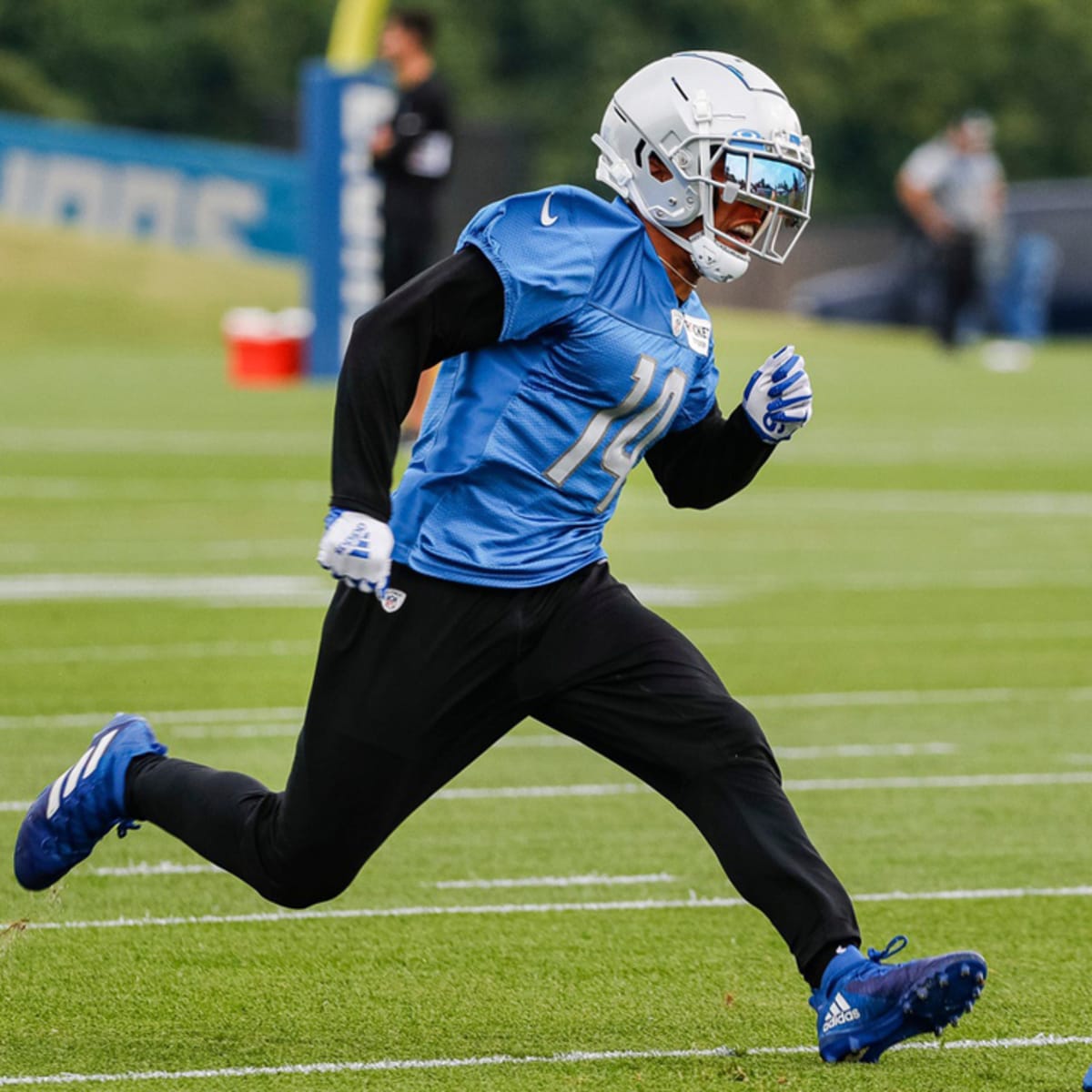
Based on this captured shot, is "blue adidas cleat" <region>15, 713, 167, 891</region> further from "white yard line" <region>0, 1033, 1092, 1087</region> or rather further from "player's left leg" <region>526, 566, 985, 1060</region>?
"player's left leg" <region>526, 566, 985, 1060</region>

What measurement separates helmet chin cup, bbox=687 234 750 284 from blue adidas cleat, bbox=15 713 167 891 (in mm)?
1542

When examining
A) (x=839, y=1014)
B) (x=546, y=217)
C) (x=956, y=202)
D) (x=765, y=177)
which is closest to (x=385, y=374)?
(x=546, y=217)

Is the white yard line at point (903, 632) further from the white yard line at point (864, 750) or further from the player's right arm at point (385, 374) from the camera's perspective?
the player's right arm at point (385, 374)

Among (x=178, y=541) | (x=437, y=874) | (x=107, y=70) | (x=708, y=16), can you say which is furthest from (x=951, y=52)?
(x=437, y=874)

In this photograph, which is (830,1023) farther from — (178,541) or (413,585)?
(178,541)

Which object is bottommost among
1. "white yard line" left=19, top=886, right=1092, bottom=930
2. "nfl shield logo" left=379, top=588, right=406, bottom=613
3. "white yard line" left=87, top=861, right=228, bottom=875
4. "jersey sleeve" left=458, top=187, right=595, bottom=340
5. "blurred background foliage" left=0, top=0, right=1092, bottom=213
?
"blurred background foliage" left=0, top=0, right=1092, bottom=213

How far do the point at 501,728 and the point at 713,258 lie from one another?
0.99 meters

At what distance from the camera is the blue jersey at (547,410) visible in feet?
15.1

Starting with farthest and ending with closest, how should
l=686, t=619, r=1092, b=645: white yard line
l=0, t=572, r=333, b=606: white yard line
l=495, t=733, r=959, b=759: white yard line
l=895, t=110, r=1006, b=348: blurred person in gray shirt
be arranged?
l=895, t=110, r=1006, b=348: blurred person in gray shirt < l=0, t=572, r=333, b=606: white yard line < l=686, t=619, r=1092, b=645: white yard line < l=495, t=733, r=959, b=759: white yard line

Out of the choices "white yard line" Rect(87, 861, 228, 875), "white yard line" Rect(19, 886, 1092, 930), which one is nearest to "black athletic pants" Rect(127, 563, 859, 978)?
"white yard line" Rect(19, 886, 1092, 930)

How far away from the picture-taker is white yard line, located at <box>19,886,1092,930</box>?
5730mm

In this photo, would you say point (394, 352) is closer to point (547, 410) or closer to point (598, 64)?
point (547, 410)

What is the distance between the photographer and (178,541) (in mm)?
12883

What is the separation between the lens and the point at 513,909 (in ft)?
19.4
